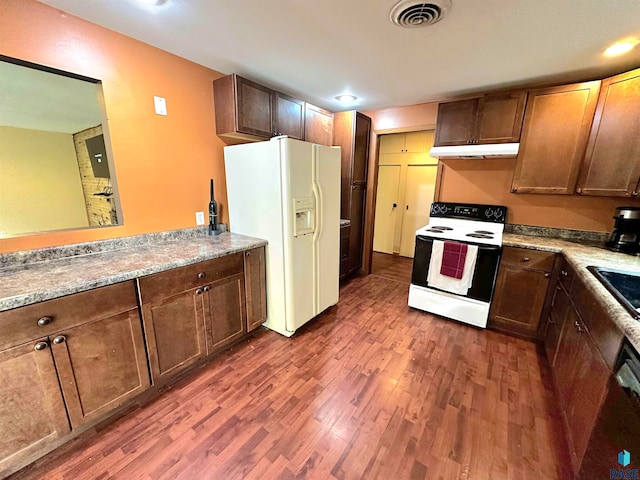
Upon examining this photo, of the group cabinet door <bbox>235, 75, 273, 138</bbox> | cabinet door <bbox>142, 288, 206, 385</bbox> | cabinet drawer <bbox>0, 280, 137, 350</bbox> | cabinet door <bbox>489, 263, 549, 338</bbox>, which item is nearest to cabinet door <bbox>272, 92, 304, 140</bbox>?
cabinet door <bbox>235, 75, 273, 138</bbox>

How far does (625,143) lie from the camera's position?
1889 mm

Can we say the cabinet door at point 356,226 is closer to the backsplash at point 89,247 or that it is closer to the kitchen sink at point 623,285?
the backsplash at point 89,247

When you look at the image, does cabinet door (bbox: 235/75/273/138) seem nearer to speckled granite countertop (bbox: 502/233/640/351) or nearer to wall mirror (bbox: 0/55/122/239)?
wall mirror (bbox: 0/55/122/239)

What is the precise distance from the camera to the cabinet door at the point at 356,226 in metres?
3.36

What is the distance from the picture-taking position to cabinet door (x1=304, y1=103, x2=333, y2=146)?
9.44ft

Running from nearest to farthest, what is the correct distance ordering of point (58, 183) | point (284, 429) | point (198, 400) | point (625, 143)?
point (284, 429) → point (198, 400) → point (625, 143) → point (58, 183)

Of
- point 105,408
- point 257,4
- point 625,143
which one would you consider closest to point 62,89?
point 257,4

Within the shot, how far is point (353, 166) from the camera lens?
3203 millimetres

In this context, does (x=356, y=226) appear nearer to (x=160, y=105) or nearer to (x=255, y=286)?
(x=255, y=286)

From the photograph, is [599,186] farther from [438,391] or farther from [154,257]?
[154,257]

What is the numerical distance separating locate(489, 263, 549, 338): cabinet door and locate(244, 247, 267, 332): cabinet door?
2.12 meters

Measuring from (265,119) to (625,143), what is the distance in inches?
113

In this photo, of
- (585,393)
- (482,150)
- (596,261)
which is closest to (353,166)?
(482,150)

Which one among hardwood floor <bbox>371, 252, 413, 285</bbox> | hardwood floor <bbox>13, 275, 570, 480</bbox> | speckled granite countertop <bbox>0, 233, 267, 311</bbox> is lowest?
hardwood floor <bbox>13, 275, 570, 480</bbox>
